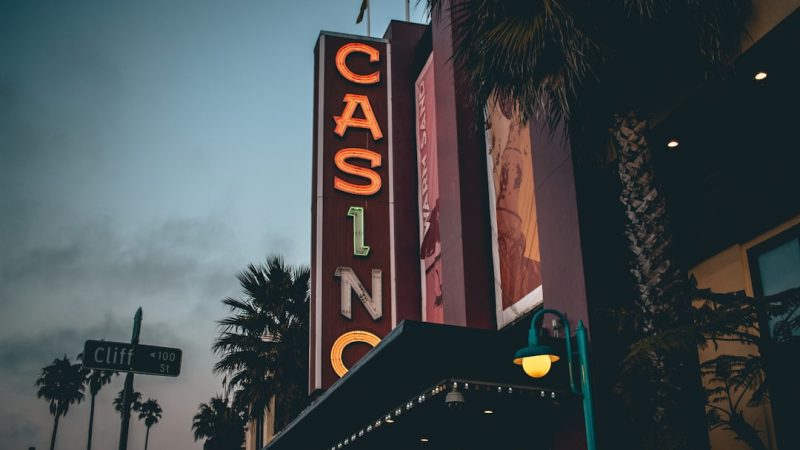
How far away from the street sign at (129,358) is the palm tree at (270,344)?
17.3 metres

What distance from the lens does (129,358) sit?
33.9ft

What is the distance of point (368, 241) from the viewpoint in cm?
2011

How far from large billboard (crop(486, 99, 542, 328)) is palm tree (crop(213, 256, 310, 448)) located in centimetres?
1356

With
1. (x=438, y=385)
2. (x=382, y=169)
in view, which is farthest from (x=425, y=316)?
(x=438, y=385)

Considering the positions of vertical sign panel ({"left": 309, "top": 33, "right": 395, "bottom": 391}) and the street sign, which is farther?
vertical sign panel ({"left": 309, "top": 33, "right": 395, "bottom": 391})

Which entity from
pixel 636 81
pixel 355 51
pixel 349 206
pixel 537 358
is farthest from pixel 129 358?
pixel 355 51

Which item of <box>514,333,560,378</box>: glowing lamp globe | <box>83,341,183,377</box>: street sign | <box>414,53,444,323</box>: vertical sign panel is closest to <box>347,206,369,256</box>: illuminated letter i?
<box>414,53,444,323</box>: vertical sign panel

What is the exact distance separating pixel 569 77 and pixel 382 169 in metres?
10.6

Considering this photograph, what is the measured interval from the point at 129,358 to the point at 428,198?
1122 cm

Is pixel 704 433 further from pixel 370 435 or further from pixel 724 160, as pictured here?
pixel 370 435

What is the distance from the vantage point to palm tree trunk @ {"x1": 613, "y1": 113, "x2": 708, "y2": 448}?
8.80 metres

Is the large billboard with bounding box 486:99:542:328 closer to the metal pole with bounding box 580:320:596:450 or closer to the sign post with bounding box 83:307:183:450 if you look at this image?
the metal pole with bounding box 580:320:596:450

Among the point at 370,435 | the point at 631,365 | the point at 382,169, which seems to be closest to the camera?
the point at 631,365

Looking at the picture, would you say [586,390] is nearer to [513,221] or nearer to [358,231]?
[513,221]
